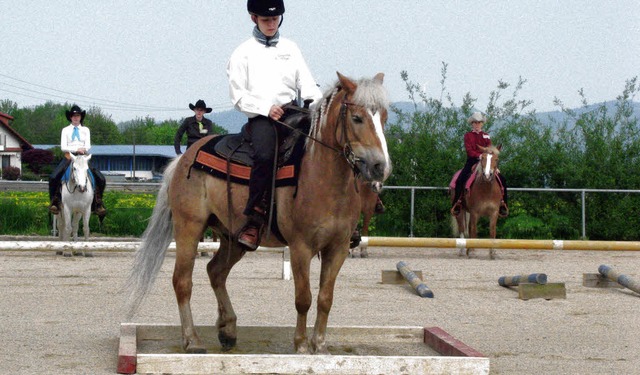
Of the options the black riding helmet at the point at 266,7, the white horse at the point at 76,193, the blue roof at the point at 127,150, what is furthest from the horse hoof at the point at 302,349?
the blue roof at the point at 127,150

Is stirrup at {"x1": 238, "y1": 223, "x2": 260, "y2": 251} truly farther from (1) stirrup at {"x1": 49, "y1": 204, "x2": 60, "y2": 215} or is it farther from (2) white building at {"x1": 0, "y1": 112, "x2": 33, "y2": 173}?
(2) white building at {"x1": 0, "y1": 112, "x2": 33, "y2": 173}

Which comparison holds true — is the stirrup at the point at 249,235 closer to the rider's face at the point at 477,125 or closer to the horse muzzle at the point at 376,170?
the horse muzzle at the point at 376,170

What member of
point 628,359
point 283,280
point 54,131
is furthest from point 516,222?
point 54,131

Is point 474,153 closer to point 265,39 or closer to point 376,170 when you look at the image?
point 265,39

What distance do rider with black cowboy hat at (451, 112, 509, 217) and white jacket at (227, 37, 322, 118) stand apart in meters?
11.2

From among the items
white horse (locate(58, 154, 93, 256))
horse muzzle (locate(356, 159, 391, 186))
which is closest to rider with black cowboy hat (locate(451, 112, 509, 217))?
white horse (locate(58, 154, 93, 256))

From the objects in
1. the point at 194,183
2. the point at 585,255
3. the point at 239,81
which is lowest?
the point at 585,255

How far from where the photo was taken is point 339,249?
693cm

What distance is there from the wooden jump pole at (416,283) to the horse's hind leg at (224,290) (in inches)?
176

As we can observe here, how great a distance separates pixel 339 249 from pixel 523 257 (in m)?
12.9

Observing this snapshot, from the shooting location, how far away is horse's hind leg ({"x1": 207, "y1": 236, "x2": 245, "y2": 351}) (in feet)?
25.3

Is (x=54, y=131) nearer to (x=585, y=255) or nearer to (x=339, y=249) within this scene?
(x=585, y=255)

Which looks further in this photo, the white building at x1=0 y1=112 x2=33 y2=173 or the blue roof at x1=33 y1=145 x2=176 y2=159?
the blue roof at x1=33 y1=145 x2=176 y2=159

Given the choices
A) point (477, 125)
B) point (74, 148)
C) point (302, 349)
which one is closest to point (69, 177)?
point (74, 148)
